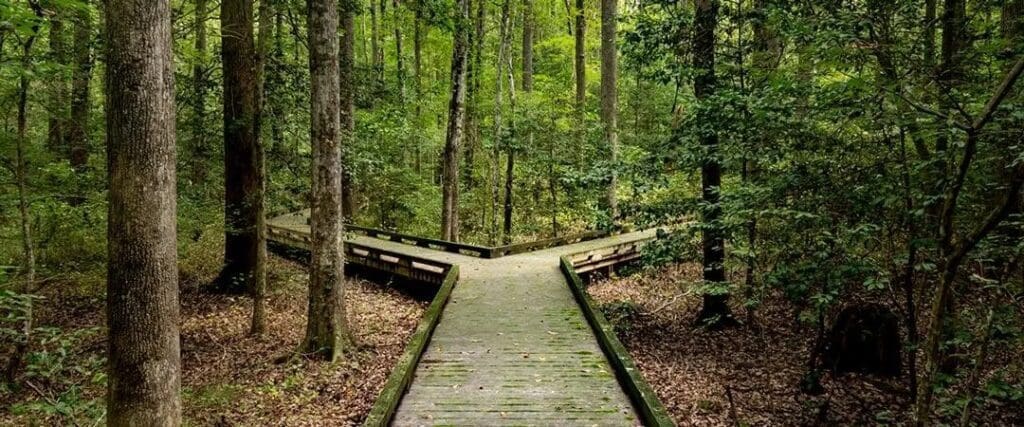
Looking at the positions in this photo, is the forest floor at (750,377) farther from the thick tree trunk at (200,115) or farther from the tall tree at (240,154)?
the thick tree trunk at (200,115)

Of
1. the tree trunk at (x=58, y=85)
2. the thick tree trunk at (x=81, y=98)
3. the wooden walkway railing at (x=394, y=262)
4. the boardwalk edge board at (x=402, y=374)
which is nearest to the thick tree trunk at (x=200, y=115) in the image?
the thick tree trunk at (x=81, y=98)

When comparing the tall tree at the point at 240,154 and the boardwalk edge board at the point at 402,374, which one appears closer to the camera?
the boardwalk edge board at the point at 402,374

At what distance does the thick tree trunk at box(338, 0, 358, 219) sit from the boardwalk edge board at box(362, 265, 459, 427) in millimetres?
3790

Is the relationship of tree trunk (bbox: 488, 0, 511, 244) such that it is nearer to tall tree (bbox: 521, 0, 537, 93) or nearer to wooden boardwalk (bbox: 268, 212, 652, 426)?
tall tree (bbox: 521, 0, 537, 93)

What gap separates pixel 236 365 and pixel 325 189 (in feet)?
10.3

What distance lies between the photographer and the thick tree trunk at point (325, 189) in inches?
293

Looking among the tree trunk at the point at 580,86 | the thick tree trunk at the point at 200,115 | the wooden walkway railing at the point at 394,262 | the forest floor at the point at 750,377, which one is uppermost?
the tree trunk at the point at 580,86

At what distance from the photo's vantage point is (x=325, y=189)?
762 cm

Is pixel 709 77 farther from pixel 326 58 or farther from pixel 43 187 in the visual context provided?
pixel 43 187

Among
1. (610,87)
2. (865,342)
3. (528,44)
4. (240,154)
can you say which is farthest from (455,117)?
(865,342)

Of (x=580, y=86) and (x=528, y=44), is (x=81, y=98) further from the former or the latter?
(x=528, y=44)

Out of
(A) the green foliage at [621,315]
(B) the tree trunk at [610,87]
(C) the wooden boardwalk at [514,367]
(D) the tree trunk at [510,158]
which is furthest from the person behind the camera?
(D) the tree trunk at [510,158]

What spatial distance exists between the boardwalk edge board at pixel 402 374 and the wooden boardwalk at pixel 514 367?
10 cm

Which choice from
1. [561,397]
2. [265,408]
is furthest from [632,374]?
[265,408]
